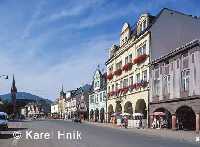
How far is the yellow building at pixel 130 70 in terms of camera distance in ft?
182

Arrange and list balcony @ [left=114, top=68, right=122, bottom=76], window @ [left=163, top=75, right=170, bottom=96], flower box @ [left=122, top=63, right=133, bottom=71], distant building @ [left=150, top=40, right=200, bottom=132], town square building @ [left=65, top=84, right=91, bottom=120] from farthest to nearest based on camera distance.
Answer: town square building @ [left=65, top=84, right=91, bottom=120], balcony @ [left=114, top=68, right=122, bottom=76], flower box @ [left=122, top=63, right=133, bottom=71], window @ [left=163, top=75, right=170, bottom=96], distant building @ [left=150, top=40, right=200, bottom=132]

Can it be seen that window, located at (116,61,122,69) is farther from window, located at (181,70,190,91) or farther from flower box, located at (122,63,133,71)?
window, located at (181,70,190,91)

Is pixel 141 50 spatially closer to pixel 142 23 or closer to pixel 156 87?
pixel 142 23

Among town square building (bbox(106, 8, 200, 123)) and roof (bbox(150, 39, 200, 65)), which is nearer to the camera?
roof (bbox(150, 39, 200, 65))

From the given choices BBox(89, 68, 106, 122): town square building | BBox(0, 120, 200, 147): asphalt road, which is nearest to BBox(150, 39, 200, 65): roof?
BBox(0, 120, 200, 147): asphalt road

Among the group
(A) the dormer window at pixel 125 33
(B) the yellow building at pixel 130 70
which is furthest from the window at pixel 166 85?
(A) the dormer window at pixel 125 33

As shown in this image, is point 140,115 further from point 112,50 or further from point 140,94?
point 112,50

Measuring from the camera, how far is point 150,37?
175ft

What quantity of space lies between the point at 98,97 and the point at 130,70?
28.5 metres

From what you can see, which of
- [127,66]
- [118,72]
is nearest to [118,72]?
[118,72]

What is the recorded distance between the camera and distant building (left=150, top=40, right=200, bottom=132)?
40.2 meters

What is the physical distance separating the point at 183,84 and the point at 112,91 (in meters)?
33.0

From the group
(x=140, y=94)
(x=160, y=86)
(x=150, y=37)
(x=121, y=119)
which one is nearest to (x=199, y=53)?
(x=160, y=86)

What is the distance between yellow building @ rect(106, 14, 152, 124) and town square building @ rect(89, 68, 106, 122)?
6340 millimetres
